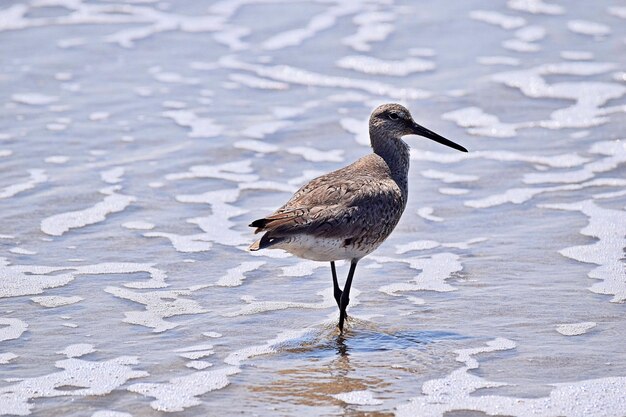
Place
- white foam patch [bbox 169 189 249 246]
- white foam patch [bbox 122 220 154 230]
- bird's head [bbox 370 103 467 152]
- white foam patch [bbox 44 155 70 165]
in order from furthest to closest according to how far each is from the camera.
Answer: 1. white foam patch [bbox 44 155 70 165]
2. white foam patch [bbox 122 220 154 230]
3. white foam patch [bbox 169 189 249 246]
4. bird's head [bbox 370 103 467 152]

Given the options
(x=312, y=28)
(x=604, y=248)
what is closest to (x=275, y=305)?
(x=604, y=248)

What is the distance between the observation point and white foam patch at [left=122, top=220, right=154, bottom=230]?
765cm

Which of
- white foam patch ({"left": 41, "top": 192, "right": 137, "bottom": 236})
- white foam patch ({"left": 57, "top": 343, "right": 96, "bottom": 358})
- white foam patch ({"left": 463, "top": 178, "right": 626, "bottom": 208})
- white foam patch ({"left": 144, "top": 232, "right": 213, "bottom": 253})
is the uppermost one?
white foam patch ({"left": 57, "top": 343, "right": 96, "bottom": 358})

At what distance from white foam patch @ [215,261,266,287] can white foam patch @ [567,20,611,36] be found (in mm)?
6027

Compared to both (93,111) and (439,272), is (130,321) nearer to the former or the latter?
(439,272)

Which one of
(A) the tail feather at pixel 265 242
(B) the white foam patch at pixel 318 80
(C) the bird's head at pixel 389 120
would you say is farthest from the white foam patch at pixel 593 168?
(A) the tail feather at pixel 265 242

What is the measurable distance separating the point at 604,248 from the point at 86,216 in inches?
138

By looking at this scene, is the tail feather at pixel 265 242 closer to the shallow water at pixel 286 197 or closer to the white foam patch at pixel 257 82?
the shallow water at pixel 286 197

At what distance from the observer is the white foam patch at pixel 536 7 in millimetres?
12531

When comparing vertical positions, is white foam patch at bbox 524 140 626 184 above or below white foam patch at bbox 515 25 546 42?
below

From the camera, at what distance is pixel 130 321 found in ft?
20.1

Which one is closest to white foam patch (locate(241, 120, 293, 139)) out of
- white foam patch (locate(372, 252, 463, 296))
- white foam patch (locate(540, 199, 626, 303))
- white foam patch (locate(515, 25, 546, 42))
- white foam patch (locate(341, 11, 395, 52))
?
white foam patch (locate(341, 11, 395, 52))

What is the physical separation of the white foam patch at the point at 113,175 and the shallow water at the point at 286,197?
0.02 m

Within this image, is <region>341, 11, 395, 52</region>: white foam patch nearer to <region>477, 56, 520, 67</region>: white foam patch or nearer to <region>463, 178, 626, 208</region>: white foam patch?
<region>477, 56, 520, 67</region>: white foam patch
